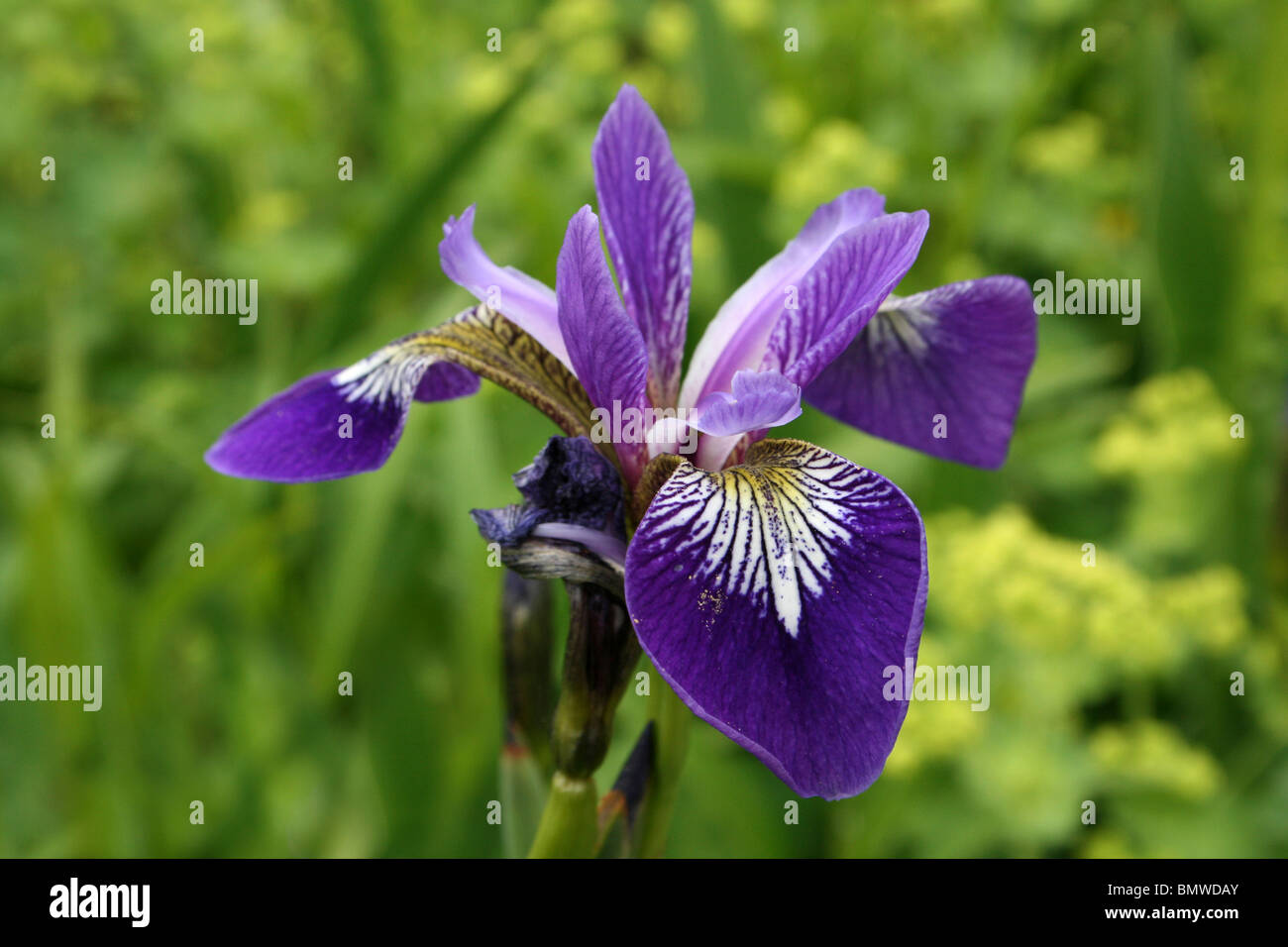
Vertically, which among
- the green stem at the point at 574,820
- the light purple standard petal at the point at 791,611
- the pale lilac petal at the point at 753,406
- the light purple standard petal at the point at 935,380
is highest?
the light purple standard petal at the point at 935,380

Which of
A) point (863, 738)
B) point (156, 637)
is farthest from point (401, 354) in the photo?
point (156, 637)

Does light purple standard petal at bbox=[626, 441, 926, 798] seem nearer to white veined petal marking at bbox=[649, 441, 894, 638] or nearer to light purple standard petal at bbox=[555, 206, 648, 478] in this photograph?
white veined petal marking at bbox=[649, 441, 894, 638]

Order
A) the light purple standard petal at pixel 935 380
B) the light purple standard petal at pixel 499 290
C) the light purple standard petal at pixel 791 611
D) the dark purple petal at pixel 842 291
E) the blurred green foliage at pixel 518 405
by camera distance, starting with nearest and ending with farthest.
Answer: the light purple standard petal at pixel 791 611 → the dark purple petal at pixel 842 291 → the light purple standard petal at pixel 499 290 → the light purple standard petal at pixel 935 380 → the blurred green foliage at pixel 518 405

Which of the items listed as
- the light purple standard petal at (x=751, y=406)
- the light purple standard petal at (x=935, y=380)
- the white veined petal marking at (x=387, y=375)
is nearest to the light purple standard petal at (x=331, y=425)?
the white veined petal marking at (x=387, y=375)

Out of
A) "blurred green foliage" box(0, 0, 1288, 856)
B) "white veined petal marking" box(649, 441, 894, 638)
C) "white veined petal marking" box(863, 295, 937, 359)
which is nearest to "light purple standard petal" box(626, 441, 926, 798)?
"white veined petal marking" box(649, 441, 894, 638)

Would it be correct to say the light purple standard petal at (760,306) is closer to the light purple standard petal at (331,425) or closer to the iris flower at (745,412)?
the iris flower at (745,412)
